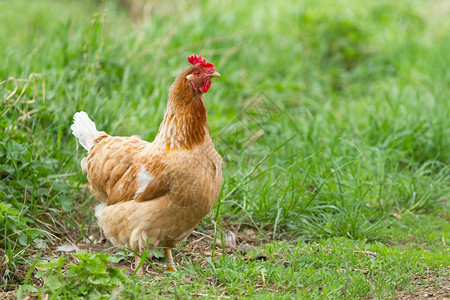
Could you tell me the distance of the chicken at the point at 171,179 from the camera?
11.7 feet

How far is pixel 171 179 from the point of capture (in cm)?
358

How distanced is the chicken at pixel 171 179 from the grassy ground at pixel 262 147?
0.26 meters

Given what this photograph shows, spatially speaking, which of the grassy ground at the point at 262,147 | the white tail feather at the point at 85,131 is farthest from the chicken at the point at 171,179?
the white tail feather at the point at 85,131

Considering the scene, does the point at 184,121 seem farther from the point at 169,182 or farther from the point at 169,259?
the point at 169,259

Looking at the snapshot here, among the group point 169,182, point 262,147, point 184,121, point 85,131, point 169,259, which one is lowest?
point 169,259

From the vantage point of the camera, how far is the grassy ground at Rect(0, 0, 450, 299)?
11.7 ft

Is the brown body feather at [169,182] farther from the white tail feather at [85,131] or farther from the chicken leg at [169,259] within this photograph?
the white tail feather at [85,131]

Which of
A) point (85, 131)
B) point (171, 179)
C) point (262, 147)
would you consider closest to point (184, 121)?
point (171, 179)

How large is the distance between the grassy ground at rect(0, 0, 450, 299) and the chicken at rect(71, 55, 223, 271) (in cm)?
26

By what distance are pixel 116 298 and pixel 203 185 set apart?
33.7 inches

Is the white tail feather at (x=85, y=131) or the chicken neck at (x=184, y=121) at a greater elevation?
the chicken neck at (x=184, y=121)

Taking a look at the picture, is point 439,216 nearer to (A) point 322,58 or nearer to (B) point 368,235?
(B) point 368,235

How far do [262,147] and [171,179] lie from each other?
2.08 m

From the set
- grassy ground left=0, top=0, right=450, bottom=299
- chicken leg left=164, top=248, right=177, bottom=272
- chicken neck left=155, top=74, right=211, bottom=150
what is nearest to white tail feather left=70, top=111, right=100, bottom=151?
grassy ground left=0, top=0, right=450, bottom=299
